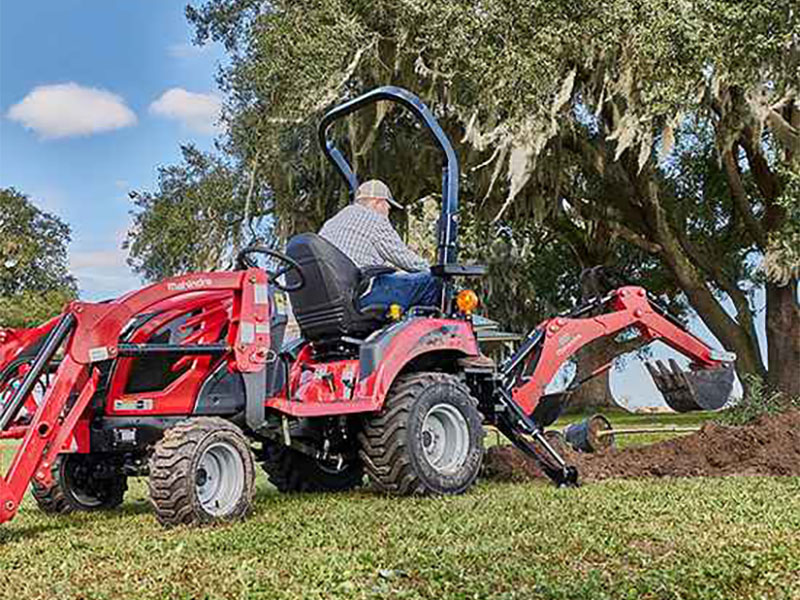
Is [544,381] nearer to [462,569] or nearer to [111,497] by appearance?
[111,497]

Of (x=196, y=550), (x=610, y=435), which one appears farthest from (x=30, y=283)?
(x=196, y=550)

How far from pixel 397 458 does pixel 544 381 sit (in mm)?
1932

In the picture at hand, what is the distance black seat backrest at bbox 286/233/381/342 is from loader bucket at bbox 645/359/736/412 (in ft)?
10.2

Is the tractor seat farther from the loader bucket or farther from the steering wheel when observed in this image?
the loader bucket

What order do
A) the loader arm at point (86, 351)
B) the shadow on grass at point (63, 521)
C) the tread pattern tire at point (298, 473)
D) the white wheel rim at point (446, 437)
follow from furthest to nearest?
the tread pattern tire at point (298, 473), the white wheel rim at point (446, 437), the shadow on grass at point (63, 521), the loader arm at point (86, 351)

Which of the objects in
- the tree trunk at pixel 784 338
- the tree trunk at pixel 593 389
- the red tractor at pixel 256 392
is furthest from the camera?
the tree trunk at pixel 593 389

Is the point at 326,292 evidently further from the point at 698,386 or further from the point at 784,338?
the point at 784,338

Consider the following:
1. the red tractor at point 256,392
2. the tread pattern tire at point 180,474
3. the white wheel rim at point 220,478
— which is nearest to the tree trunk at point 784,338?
the red tractor at point 256,392

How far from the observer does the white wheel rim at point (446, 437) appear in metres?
6.30

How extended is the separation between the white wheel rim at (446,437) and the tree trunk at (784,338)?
1139cm

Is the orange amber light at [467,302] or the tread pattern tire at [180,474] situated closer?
the tread pattern tire at [180,474]

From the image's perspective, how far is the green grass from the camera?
3557 millimetres

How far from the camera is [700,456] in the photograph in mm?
7719

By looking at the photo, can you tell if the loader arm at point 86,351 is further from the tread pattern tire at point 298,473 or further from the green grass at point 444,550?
the tread pattern tire at point 298,473
